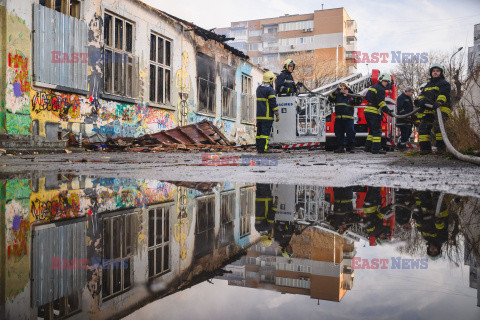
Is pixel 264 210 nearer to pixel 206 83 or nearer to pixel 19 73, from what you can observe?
pixel 19 73

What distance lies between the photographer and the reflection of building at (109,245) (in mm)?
1038

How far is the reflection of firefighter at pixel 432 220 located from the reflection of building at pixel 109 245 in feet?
2.16

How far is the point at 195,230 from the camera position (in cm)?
180

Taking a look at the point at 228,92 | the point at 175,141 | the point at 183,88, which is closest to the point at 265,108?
the point at 175,141

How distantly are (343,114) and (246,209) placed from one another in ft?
30.4

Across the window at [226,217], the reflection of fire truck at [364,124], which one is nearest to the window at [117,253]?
the window at [226,217]

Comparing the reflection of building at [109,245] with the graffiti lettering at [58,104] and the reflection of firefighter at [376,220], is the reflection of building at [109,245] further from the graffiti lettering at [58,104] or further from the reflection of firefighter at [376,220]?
the graffiti lettering at [58,104]

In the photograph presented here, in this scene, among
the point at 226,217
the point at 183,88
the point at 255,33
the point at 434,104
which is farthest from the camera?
the point at 255,33

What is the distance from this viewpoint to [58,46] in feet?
32.7

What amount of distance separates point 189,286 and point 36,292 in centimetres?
39

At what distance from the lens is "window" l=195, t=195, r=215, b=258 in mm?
1536

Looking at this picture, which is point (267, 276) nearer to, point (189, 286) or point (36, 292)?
point (189, 286)

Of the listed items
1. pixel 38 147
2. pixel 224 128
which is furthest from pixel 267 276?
pixel 224 128

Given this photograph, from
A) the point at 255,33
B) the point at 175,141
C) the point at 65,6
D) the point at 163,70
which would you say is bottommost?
the point at 175,141
